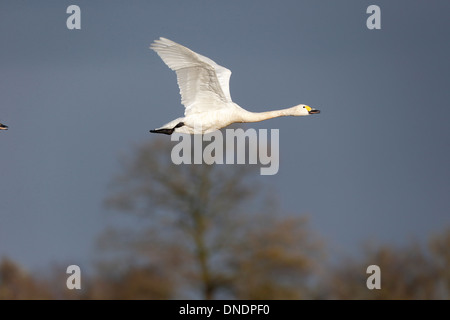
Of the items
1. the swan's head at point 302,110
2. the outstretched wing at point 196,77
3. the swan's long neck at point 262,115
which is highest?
the outstretched wing at point 196,77

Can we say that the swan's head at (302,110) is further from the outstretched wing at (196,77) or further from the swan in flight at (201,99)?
the outstretched wing at (196,77)

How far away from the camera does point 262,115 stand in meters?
25.2

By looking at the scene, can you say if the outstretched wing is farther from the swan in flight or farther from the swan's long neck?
the swan's long neck

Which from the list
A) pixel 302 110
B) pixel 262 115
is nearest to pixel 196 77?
pixel 262 115

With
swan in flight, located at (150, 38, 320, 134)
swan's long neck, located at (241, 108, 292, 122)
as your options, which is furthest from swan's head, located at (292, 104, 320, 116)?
Result: swan in flight, located at (150, 38, 320, 134)

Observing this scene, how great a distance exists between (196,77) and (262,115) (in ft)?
5.17

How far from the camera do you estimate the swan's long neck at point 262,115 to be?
24781mm

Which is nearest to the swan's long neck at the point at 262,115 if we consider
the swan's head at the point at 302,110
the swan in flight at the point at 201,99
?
the swan in flight at the point at 201,99

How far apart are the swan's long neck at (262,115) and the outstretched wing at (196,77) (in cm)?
45

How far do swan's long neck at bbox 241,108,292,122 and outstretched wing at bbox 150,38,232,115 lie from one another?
45 centimetres

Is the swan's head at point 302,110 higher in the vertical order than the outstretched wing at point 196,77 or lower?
lower
